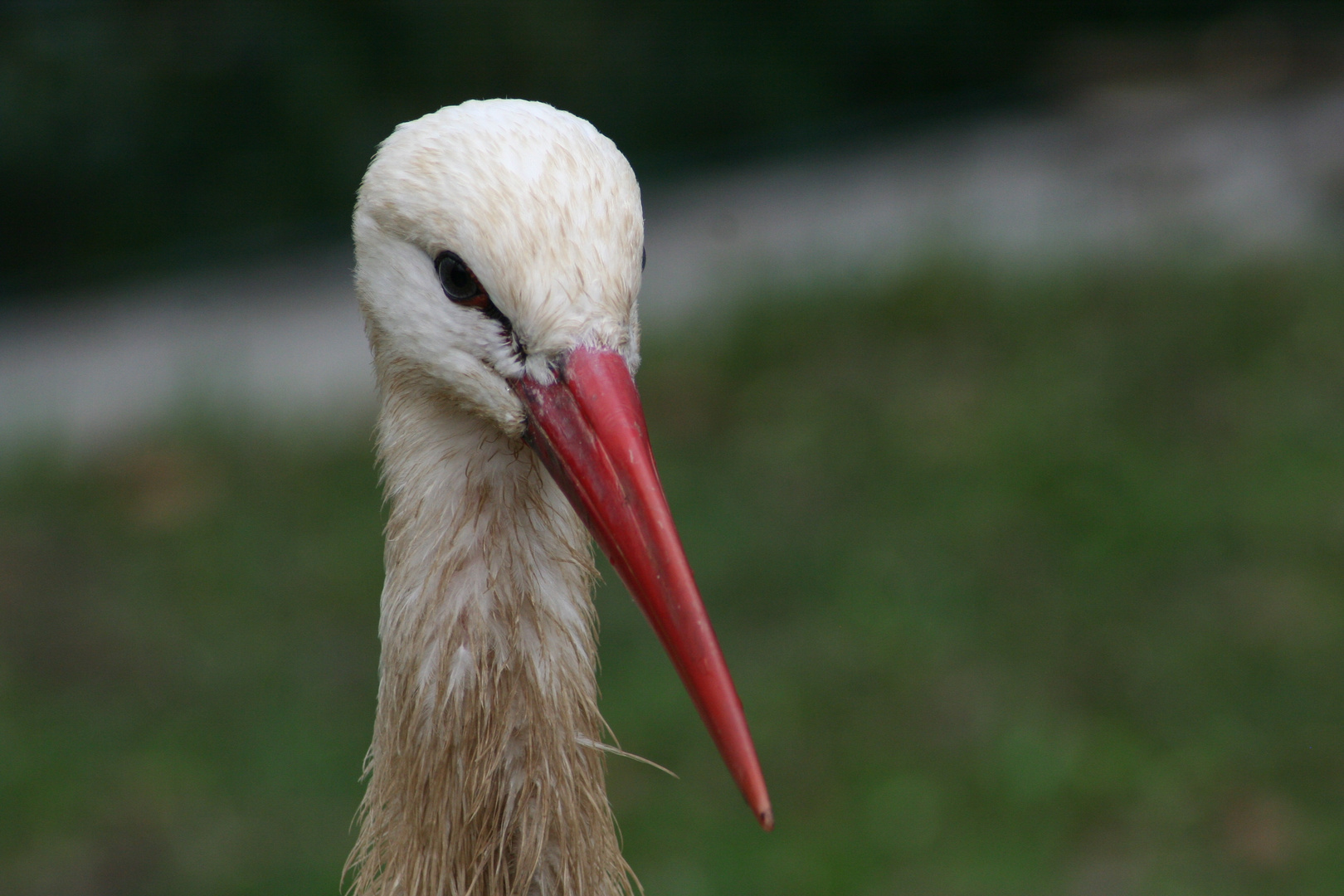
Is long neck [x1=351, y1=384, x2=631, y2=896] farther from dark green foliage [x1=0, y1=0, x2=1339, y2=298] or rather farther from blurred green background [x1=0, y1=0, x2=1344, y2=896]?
dark green foliage [x1=0, y1=0, x2=1339, y2=298]

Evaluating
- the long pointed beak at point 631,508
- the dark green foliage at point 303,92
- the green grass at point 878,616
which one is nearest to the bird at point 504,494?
the long pointed beak at point 631,508

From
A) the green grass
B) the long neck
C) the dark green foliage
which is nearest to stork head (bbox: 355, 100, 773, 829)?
the long neck

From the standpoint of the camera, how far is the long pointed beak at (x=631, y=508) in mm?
1257

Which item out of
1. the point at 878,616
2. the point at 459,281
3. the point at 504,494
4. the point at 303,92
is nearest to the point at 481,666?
the point at 504,494

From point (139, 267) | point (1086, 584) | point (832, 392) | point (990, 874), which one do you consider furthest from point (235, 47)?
point (990, 874)

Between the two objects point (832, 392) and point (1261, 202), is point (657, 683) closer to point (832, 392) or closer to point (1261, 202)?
point (832, 392)

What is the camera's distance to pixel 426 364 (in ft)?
4.80

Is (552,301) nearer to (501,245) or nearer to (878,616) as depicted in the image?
(501,245)

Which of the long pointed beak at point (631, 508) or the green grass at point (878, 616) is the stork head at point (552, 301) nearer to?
the long pointed beak at point (631, 508)

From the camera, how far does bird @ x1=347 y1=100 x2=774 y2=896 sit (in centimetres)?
134

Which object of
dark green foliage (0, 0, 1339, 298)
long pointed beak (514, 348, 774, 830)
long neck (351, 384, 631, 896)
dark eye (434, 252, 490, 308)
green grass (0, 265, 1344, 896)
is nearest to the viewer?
long pointed beak (514, 348, 774, 830)

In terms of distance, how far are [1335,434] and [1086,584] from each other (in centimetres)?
95

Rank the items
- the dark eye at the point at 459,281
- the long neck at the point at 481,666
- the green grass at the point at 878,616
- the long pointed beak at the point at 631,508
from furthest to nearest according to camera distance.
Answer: the green grass at the point at 878,616, the long neck at the point at 481,666, the dark eye at the point at 459,281, the long pointed beak at the point at 631,508

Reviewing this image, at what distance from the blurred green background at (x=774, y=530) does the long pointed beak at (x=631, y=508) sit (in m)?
1.80
